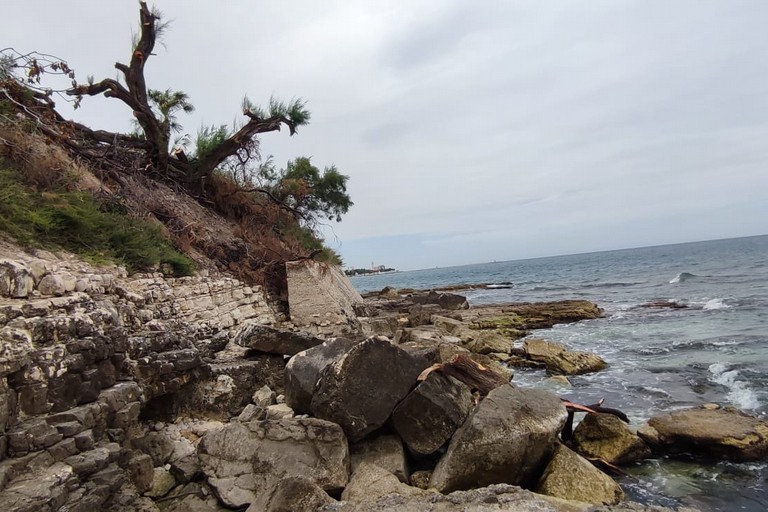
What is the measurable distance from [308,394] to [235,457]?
1.26 meters

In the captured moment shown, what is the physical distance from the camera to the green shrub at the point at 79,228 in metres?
5.59

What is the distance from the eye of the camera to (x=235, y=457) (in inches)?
195

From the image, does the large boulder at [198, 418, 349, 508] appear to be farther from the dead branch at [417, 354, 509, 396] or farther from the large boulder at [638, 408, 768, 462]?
the large boulder at [638, 408, 768, 462]

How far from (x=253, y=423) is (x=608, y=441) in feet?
16.8

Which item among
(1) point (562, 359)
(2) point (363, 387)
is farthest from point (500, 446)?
(1) point (562, 359)

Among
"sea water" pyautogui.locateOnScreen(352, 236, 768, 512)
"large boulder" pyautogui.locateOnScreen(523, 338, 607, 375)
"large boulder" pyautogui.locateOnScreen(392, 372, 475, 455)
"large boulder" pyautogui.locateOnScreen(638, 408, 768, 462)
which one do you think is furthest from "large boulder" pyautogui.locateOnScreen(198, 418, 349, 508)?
"large boulder" pyautogui.locateOnScreen(523, 338, 607, 375)

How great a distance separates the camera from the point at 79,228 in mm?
6371

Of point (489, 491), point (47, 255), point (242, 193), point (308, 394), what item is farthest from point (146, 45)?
point (489, 491)

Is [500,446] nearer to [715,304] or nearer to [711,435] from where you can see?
[711,435]

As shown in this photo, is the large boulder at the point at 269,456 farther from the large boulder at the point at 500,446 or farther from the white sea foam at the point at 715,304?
the white sea foam at the point at 715,304

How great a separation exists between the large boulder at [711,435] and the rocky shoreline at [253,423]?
0.08 ft

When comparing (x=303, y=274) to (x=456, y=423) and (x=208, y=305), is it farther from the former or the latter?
(x=456, y=423)

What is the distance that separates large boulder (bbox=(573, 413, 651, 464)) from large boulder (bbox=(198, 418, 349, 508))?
→ 3708mm

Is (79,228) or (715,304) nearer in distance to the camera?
(79,228)
